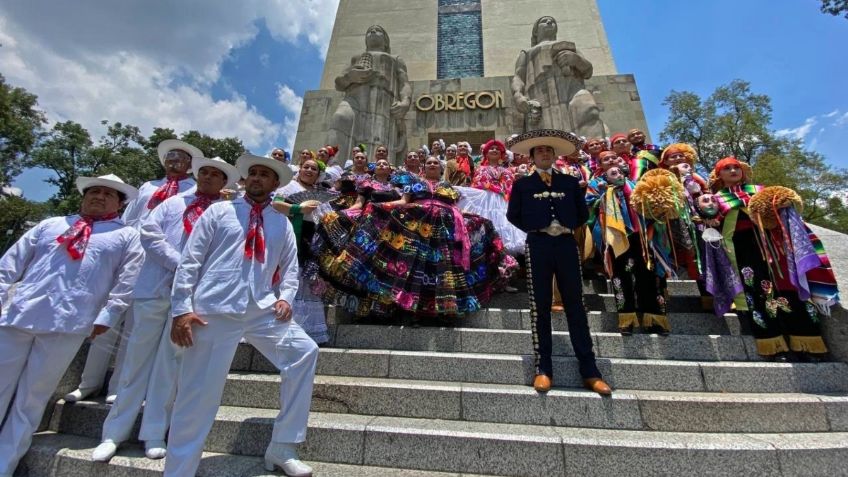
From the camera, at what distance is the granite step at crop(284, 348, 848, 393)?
326cm

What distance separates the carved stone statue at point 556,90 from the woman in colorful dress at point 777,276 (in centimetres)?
558

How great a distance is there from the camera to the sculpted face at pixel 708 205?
13.4ft

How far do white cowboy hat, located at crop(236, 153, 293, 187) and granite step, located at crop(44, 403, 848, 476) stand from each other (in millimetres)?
1873

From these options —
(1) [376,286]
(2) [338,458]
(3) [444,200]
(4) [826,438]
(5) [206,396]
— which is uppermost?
(3) [444,200]

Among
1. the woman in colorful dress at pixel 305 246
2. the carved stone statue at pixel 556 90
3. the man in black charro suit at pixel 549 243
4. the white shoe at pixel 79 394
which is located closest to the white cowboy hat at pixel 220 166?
the woman in colorful dress at pixel 305 246

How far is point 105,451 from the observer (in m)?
2.62

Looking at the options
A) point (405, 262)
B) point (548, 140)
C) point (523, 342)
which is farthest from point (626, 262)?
point (405, 262)

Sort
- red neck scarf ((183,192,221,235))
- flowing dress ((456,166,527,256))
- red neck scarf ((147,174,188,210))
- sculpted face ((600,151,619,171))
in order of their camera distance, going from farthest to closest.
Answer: flowing dress ((456,166,527,256))
sculpted face ((600,151,619,171))
red neck scarf ((147,174,188,210))
red neck scarf ((183,192,221,235))

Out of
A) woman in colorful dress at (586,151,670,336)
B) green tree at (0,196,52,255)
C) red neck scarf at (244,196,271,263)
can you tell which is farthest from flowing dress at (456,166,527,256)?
green tree at (0,196,52,255)

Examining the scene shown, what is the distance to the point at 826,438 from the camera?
2.68m

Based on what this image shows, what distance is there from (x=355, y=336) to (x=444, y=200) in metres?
1.97

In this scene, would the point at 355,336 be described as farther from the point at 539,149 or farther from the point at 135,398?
the point at 539,149

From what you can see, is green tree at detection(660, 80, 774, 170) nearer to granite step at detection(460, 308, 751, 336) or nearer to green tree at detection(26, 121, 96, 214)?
granite step at detection(460, 308, 751, 336)

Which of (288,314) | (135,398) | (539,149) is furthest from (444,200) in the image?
(135,398)
